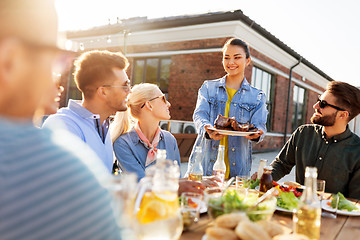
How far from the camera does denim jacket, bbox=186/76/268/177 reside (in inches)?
122

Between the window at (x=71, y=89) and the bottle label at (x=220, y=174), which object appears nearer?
the bottle label at (x=220, y=174)

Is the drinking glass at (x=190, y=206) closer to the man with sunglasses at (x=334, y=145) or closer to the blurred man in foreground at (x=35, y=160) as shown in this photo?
the blurred man in foreground at (x=35, y=160)

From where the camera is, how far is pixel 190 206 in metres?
1.36

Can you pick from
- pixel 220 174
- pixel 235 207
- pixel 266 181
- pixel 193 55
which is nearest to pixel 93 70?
pixel 220 174

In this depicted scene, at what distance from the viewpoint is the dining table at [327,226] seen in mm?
1315

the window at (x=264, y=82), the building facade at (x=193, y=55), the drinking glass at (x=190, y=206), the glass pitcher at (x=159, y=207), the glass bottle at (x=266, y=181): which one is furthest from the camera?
the window at (x=264, y=82)

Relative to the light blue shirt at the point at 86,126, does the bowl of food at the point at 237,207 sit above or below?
below

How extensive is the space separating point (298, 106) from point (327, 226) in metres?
17.3

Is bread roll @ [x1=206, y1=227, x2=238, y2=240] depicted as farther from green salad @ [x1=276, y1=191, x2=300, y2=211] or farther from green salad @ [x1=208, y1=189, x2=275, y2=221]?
green salad @ [x1=276, y1=191, x2=300, y2=211]

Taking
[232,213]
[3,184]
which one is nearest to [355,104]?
[232,213]

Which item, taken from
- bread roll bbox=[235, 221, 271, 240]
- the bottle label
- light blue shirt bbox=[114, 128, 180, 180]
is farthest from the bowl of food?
light blue shirt bbox=[114, 128, 180, 180]

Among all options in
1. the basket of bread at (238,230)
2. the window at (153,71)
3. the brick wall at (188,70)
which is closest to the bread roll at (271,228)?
the basket of bread at (238,230)

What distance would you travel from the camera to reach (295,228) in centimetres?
128

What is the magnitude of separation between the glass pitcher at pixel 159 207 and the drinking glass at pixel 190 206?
33cm
